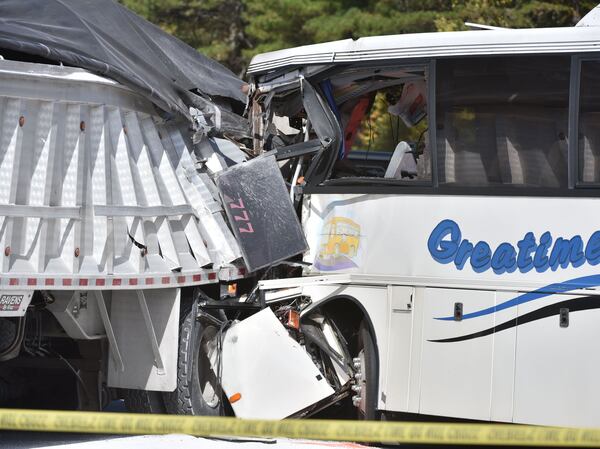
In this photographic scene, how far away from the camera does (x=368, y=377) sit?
321 inches

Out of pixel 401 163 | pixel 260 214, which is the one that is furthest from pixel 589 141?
pixel 260 214

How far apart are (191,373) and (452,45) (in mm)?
2927

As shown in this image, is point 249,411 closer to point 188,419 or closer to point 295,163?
point 295,163

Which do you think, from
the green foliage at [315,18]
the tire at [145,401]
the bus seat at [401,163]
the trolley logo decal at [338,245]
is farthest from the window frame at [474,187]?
the green foliage at [315,18]

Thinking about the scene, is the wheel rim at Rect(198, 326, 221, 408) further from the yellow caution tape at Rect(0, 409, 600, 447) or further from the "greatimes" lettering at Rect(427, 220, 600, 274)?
the yellow caution tape at Rect(0, 409, 600, 447)

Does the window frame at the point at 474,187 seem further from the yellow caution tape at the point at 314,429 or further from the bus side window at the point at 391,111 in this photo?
Result: the yellow caution tape at the point at 314,429

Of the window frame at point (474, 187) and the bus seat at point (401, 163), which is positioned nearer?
the window frame at point (474, 187)

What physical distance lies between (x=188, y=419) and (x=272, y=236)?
2.94 metres

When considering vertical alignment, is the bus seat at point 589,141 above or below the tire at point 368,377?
above

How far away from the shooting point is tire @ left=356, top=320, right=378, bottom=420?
26.7 feet

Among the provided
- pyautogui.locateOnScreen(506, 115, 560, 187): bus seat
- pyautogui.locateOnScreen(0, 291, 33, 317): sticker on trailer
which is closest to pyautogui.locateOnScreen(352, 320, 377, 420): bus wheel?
pyautogui.locateOnScreen(506, 115, 560, 187): bus seat

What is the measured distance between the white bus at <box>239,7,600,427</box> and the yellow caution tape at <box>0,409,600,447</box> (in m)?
2.05

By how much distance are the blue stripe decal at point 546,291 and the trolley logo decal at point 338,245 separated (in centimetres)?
98

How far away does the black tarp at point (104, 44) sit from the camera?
7344 millimetres
